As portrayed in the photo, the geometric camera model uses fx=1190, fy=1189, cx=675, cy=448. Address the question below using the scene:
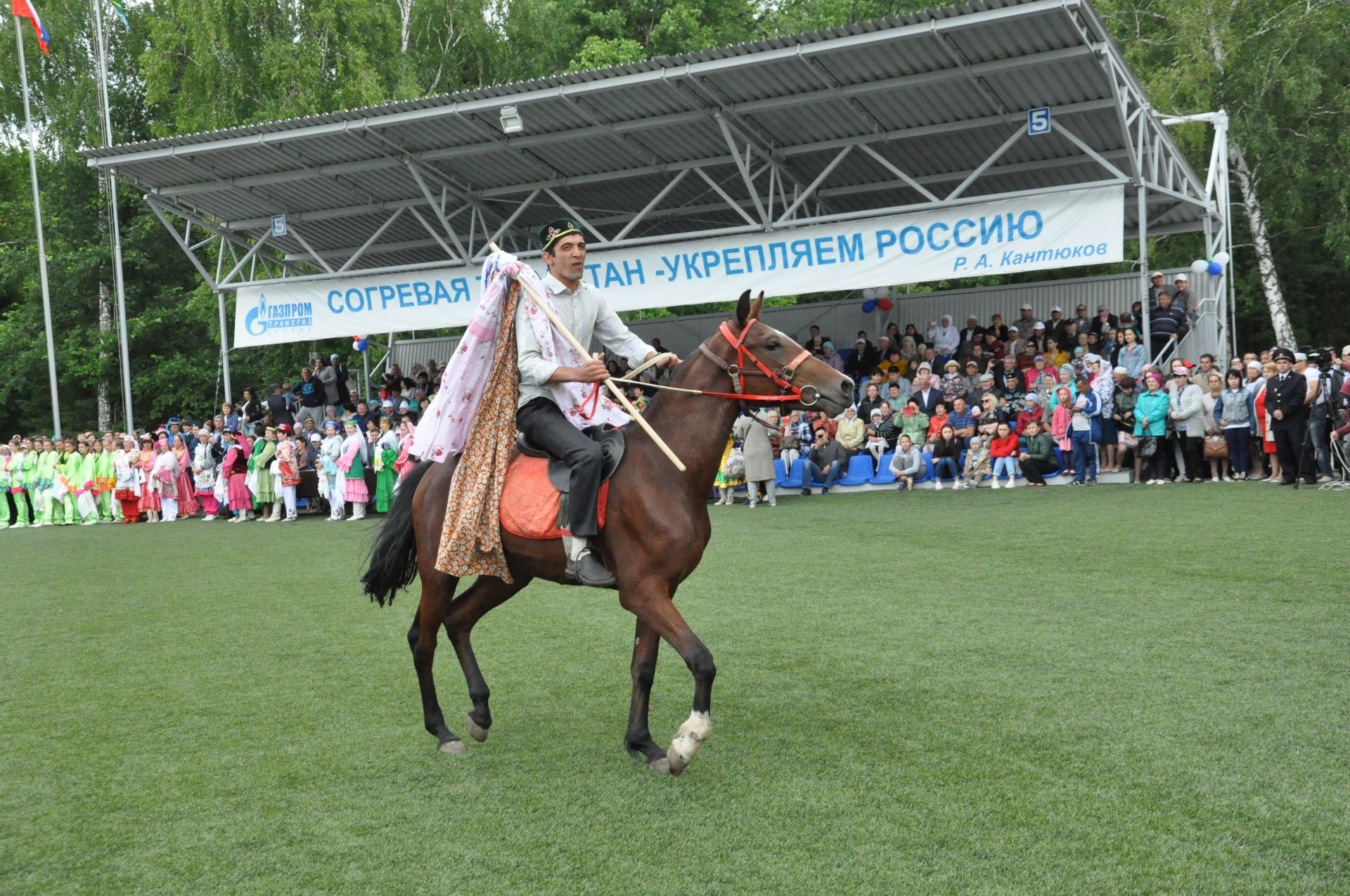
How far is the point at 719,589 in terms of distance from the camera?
9.86m

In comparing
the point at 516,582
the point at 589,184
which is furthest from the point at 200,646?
the point at 589,184

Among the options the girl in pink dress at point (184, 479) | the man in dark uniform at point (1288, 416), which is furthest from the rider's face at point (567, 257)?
the girl in pink dress at point (184, 479)

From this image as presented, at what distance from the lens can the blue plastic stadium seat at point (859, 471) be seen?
1902 cm

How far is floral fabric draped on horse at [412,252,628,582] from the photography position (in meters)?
5.46

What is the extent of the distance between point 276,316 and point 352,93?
29.6ft

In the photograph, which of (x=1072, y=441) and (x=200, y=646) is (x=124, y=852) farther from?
(x=1072, y=441)

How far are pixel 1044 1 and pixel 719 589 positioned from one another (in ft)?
30.0

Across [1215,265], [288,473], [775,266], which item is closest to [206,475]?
[288,473]

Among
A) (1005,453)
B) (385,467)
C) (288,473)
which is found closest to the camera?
(1005,453)

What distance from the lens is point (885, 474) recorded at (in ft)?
62.0

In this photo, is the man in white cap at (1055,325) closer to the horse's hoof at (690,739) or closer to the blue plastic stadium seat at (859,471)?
the blue plastic stadium seat at (859,471)

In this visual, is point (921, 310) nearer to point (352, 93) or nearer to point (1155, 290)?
point (1155, 290)

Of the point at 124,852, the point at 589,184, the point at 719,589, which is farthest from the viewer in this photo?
the point at 589,184

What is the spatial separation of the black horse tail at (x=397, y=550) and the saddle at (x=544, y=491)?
69 cm
